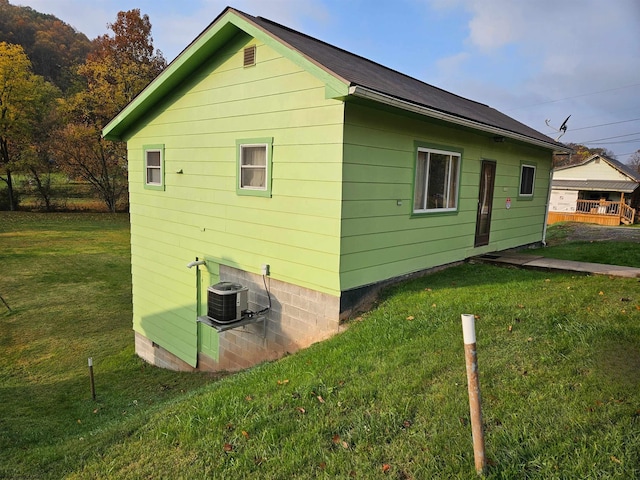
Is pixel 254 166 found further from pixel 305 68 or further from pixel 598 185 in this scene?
pixel 598 185

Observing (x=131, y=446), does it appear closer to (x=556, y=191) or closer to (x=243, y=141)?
(x=243, y=141)

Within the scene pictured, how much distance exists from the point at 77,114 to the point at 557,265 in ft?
107

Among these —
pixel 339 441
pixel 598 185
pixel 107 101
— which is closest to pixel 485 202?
pixel 339 441

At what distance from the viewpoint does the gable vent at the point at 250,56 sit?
6.57 metres

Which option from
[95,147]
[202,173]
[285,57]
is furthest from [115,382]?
[95,147]

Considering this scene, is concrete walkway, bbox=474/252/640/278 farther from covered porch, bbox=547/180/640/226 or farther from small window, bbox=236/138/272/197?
covered porch, bbox=547/180/640/226

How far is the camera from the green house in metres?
5.72

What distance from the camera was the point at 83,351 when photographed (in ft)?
35.1

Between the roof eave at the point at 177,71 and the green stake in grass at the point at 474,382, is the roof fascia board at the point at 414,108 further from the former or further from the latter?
the green stake in grass at the point at 474,382

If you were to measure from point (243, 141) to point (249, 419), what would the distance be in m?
4.66

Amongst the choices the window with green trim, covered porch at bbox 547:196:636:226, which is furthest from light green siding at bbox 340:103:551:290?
covered porch at bbox 547:196:636:226

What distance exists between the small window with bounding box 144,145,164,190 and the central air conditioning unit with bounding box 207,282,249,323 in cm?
348

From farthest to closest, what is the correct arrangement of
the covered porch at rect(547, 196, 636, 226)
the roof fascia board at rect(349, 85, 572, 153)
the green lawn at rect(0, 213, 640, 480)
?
the covered porch at rect(547, 196, 636, 226)
the roof fascia board at rect(349, 85, 572, 153)
the green lawn at rect(0, 213, 640, 480)

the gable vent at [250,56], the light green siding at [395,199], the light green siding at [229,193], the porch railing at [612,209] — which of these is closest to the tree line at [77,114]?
the light green siding at [229,193]
